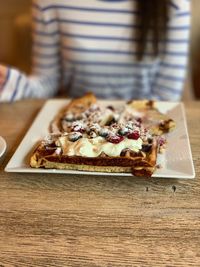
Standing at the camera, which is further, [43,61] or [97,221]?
[43,61]

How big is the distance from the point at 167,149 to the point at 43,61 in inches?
25.7

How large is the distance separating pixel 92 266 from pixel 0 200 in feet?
0.65

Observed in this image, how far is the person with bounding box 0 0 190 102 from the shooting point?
1138 mm

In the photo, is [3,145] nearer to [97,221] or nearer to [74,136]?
[74,136]

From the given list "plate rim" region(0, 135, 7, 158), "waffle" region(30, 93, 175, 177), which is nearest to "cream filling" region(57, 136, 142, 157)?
"waffle" region(30, 93, 175, 177)

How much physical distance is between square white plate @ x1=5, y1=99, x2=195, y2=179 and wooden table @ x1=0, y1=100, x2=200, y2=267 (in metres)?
0.02

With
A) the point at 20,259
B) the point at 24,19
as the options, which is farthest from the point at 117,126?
the point at 24,19

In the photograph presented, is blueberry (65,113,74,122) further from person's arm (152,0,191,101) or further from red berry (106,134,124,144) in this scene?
person's arm (152,0,191,101)

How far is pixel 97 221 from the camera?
1.95 ft

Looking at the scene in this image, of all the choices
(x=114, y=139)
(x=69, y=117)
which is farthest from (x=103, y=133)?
(x=69, y=117)

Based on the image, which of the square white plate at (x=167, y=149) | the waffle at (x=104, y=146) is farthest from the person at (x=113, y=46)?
the waffle at (x=104, y=146)

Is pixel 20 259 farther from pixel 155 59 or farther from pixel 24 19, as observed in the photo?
pixel 24 19

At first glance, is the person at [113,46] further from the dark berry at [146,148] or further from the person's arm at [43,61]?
the dark berry at [146,148]

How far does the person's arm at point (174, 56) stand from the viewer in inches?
43.9
